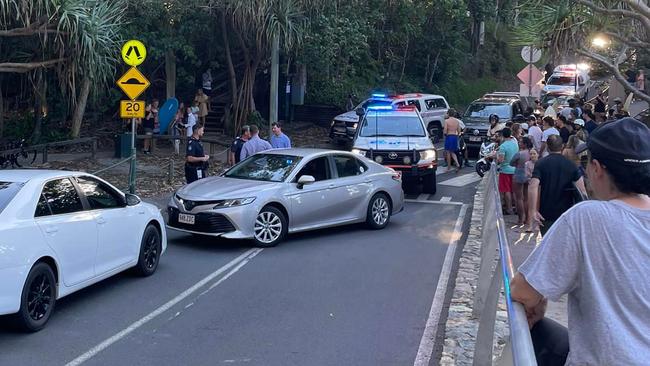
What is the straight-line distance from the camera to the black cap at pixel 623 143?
2703 mm

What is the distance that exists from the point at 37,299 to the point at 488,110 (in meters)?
20.6

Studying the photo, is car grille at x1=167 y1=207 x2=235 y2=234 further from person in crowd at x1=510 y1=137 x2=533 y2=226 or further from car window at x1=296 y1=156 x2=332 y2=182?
person in crowd at x1=510 y1=137 x2=533 y2=226

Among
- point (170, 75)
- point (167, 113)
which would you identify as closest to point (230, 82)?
point (170, 75)

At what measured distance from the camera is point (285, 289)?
8656 mm

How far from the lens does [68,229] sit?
7.33 metres

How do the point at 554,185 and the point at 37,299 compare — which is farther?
the point at 554,185

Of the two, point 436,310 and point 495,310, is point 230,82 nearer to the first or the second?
point 436,310

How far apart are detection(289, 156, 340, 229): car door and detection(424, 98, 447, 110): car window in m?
16.3

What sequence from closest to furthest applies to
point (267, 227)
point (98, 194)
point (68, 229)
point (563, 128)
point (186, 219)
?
point (68, 229)
point (98, 194)
point (186, 219)
point (267, 227)
point (563, 128)

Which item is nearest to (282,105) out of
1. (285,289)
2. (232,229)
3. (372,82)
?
(372,82)

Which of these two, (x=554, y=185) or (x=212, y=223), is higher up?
(x=554, y=185)

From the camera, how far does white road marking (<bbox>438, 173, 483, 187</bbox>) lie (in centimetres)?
1912

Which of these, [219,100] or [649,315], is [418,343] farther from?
[219,100]

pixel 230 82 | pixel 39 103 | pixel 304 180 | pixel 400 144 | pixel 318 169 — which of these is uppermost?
pixel 230 82
